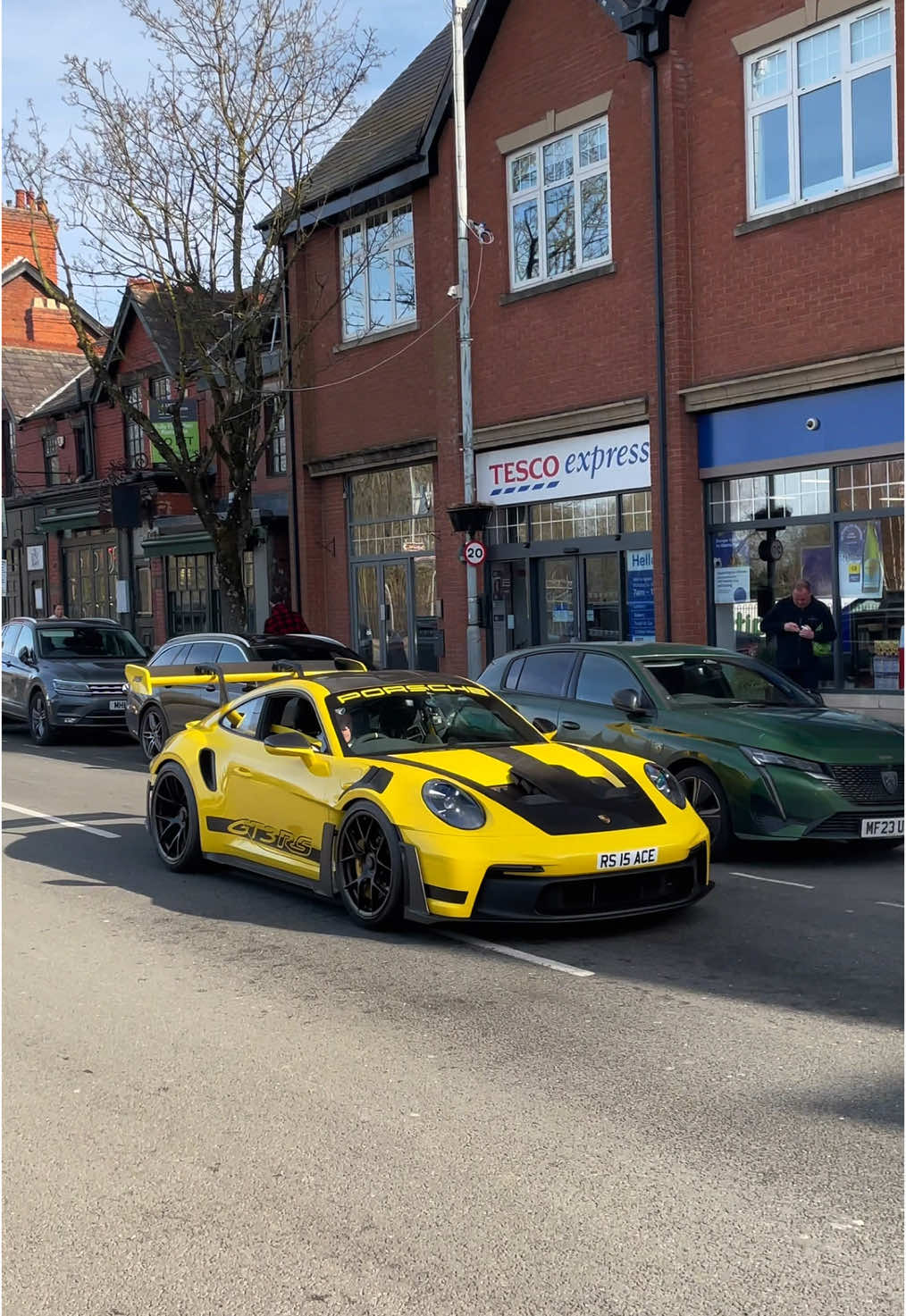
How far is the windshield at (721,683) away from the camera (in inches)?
412

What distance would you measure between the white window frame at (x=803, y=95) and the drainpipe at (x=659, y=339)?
1.23 meters

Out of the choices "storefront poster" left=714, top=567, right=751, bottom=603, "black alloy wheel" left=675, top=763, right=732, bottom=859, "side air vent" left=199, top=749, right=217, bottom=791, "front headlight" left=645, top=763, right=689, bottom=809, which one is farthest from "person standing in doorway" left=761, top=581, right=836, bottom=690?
"side air vent" left=199, top=749, right=217, bottom=791

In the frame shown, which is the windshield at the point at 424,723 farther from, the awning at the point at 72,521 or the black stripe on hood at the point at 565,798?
the awning at the point at 72,521

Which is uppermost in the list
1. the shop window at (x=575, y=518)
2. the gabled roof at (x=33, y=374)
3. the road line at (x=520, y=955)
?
the gabled roof at (x=33, y=374)

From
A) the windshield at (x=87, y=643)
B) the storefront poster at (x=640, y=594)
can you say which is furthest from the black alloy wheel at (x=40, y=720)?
the storefront poster at (x=640, y=594)

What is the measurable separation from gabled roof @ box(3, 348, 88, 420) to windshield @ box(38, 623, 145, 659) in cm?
2017

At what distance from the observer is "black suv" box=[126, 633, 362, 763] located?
15.6 meters

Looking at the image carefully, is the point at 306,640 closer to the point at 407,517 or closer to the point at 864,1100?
the point at 407,517

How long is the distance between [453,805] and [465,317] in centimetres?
1408

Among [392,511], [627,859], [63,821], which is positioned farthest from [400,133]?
[627,859]

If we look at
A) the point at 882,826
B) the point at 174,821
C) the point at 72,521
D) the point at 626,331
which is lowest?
the point at 882,826

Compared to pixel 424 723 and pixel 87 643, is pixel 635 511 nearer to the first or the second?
pixel 87 643

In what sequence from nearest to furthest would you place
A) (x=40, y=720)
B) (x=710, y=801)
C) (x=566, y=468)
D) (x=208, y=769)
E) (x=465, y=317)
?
(x=208, y=769) → (x=710, y=801) → (x=40, y=720) → (x=566, y=468) → (x=465, y=317)

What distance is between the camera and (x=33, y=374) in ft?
135
